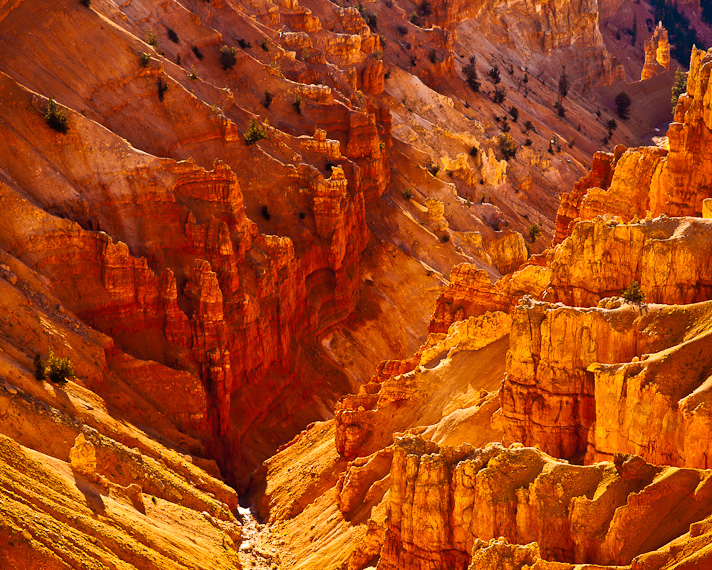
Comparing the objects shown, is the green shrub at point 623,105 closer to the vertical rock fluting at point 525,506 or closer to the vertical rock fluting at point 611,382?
the vertical rock fluting at point 611,382

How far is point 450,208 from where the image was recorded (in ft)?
313

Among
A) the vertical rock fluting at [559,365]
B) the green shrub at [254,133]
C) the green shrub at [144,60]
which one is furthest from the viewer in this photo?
the green shrub at [254,133]

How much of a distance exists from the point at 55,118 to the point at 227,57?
25176mm

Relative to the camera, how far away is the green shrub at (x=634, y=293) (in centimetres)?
3859

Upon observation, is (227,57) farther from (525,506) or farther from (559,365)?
(525,506)

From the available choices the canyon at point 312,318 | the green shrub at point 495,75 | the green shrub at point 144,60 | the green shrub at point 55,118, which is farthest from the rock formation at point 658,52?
the green shrub at point 55,118

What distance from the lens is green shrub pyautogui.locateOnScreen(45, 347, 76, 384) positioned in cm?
4866

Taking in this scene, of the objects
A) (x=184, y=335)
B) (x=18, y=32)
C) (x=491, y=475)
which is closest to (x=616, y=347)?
(x=491, y=475)

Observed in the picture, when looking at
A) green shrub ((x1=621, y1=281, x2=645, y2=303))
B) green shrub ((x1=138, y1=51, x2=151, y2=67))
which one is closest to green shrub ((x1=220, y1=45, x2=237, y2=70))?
green shrub ((x1=138, y1=51, x2=151, y2=67))

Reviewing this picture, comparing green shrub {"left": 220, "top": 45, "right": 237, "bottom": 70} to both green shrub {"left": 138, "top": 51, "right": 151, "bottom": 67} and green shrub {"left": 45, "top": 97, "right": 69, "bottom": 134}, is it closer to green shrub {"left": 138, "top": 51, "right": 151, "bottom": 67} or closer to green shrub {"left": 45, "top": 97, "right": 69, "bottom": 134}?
green shrub {"left": 138, "top": 51, "right": 151, "bottom": 67}

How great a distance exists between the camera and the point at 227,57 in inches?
3287

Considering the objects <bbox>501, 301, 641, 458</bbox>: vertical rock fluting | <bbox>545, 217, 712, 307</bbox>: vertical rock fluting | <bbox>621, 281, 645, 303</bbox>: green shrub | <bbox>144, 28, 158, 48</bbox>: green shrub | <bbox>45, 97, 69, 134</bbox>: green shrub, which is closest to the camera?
<bbox>501, 301, 641, 458</bbox>: vertical rock fluting

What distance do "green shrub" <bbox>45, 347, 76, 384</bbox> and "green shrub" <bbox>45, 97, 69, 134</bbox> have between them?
15238 millimetres

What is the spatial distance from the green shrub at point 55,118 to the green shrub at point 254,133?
1514 cm
